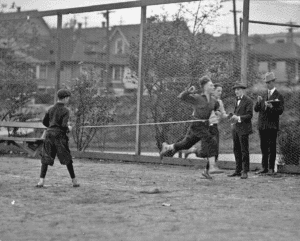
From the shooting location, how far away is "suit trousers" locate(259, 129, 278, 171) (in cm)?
1445

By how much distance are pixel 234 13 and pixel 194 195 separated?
28.0ft

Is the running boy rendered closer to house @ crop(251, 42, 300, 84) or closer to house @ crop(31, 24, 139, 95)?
house @ crop(251, 42, 300, 84)

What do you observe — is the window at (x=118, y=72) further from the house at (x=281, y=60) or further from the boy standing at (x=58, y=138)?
the boy standing at (x=58, y=138)

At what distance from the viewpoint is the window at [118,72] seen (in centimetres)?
1842

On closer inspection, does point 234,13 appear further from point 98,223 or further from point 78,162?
point 98,223

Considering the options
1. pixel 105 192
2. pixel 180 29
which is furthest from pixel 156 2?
pixel 105 192

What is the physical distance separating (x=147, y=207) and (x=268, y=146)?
557 cm

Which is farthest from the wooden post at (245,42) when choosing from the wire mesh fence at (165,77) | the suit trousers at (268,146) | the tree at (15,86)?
the tree at (15,86)

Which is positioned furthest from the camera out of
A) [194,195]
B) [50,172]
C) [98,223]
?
[50,172]

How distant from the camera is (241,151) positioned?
1435 cm

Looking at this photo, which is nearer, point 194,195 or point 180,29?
point 194,195

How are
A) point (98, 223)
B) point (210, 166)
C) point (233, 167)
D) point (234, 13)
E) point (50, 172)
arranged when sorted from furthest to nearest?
1. point (234, 13)
2. point (233, 167)
3. point (50, 172)
4. point (210, 166)
5. point (98, 223)

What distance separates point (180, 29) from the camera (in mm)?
16859

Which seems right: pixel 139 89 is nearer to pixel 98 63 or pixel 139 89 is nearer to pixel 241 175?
pixel 98 63
